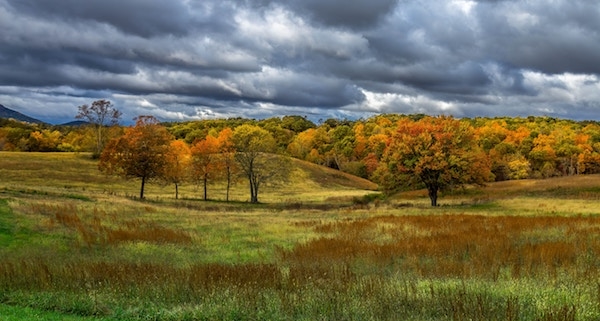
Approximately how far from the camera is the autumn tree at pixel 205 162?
72.2m

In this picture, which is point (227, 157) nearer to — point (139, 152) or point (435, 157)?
point (139, 152)

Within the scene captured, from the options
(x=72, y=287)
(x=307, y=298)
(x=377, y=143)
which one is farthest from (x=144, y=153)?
(x=377, y=143)

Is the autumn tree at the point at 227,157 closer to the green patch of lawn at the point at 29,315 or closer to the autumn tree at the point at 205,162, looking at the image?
the autumn tree at the point at 205,162

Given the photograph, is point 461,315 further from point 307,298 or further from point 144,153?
point 144,153

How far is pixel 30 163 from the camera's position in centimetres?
8669

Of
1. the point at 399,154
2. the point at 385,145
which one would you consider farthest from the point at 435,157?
the point at 385,145

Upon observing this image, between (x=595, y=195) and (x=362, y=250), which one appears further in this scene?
(x=595, y=195)

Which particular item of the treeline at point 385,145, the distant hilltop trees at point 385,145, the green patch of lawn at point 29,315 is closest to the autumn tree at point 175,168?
the treeline at point 385,145

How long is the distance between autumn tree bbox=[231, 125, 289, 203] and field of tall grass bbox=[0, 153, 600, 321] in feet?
121

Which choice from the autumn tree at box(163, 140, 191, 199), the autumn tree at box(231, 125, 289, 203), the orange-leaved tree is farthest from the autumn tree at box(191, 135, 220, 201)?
the orange-leaved tree

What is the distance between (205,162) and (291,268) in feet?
199

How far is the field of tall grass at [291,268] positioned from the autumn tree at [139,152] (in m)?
24.6

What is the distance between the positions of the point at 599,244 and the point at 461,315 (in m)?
14.1

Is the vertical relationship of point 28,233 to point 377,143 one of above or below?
below
